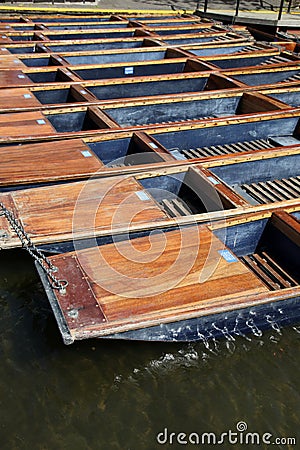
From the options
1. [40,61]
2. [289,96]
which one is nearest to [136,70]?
[40,61]

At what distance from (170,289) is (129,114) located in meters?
5.28

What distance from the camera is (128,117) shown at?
9.77 metres

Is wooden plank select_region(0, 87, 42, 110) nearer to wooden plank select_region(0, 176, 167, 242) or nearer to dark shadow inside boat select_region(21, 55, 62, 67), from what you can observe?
dark shadow inside boat select_region(21, 55, 62, 67)

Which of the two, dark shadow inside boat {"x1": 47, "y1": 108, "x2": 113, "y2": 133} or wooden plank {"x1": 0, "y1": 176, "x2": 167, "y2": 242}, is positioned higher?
wooden plank {"x1": 0, "y1": 176, "x2": 167, "y2": 242}

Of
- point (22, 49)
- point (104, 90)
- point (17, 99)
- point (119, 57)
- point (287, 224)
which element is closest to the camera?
point (287, 224)

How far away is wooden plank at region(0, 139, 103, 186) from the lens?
6.80 m

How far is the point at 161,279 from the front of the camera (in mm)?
5352

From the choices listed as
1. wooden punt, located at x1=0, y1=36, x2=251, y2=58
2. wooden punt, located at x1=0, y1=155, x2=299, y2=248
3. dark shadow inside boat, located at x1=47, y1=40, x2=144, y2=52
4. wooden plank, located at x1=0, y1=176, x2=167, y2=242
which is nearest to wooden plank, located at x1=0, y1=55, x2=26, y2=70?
wooden punt, located at x1=0, y1=36, x2=251, y2=58

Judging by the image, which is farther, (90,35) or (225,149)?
(90,35)

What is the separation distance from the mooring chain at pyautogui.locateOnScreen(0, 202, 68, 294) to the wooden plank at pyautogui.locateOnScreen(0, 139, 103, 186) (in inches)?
32.7

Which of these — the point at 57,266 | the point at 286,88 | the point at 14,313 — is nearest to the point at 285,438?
the point at 57,266

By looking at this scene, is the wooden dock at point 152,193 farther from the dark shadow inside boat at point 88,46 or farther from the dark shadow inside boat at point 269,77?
the dark shadow inside boat at point 88,46

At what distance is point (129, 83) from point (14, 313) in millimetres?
6351

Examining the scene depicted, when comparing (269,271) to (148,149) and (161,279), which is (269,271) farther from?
(148,149)
